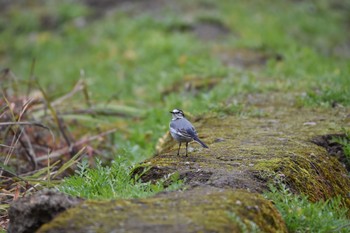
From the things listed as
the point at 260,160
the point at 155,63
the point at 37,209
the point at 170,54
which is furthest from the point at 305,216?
the point at 170,54

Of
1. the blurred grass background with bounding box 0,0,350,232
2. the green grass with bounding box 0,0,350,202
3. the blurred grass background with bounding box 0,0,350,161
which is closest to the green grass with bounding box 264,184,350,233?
the blurred grass background with bounding box 0,0,350,232

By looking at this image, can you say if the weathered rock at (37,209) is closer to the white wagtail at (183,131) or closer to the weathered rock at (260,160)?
the weathered rock at (260,160)

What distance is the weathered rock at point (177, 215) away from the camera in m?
2.72

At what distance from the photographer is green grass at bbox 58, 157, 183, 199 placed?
133 inches

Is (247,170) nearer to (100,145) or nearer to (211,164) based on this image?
(211,164)

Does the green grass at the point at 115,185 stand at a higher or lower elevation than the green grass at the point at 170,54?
higher

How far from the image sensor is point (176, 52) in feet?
31.5

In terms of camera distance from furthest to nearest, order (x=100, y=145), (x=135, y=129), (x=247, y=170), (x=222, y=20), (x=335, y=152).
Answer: (x=222, y=20), (x=135, y=129), (x=100, y=145), (x=335, y=152), (x=247, y=170)

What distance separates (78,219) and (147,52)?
290 inches

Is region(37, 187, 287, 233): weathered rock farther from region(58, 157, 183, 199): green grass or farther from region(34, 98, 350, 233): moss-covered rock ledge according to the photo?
region(58, 157, 183, 199): green grass

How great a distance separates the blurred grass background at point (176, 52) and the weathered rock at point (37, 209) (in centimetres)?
241

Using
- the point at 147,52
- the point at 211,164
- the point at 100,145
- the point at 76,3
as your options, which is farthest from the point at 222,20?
the point at 211,164

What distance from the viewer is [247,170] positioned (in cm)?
378

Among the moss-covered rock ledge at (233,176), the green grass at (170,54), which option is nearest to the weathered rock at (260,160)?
the moss-covered rock ledge at (233,176)
